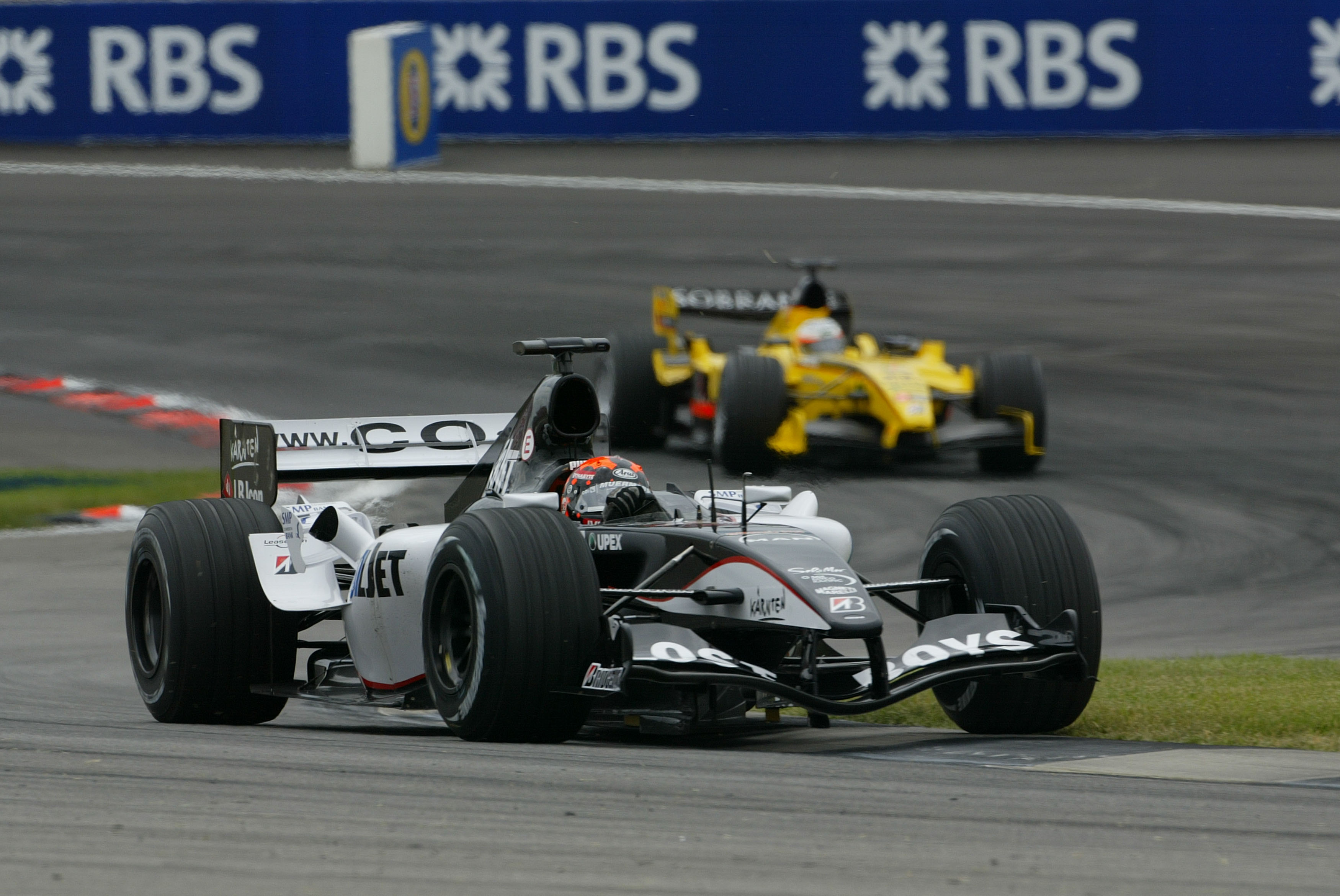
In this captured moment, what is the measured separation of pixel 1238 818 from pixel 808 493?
3374 mm

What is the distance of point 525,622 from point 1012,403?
34.4ft

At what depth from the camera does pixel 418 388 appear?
66.0 feet

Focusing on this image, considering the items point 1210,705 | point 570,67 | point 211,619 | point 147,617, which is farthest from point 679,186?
point 1210,705

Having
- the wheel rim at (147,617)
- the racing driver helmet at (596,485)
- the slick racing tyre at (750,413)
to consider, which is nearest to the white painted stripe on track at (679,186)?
the slick racing tyre at (750,413)

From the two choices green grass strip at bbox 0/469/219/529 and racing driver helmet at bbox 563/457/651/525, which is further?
green grass strip at bbox 0/469/219/529

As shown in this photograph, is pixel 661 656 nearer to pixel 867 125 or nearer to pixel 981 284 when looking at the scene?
pixel 981 284

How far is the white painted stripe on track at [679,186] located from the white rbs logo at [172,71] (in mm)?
960

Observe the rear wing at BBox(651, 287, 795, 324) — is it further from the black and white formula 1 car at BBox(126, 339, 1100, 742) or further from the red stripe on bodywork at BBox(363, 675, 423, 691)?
the red stripe on bodywork at BBox(363, 675, 423, 691)

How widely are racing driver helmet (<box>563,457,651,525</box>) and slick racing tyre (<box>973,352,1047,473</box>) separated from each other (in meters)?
8.86

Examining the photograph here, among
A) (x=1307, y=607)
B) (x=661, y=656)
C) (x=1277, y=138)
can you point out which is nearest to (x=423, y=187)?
(x=1277, y=138)

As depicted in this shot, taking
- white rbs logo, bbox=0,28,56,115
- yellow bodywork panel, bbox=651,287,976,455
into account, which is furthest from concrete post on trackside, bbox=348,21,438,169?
yellow bodywork panel, bbox=651,287,976,455

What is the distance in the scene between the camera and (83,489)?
16.8 meters

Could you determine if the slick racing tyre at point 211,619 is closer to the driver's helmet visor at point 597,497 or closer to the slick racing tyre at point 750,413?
the driver's helmet visor at point 597,497

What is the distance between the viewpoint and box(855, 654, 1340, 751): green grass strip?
8.07 metres
